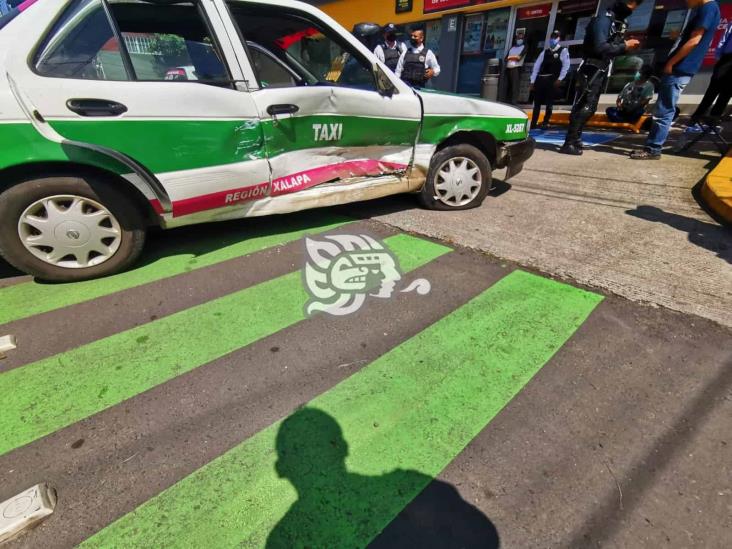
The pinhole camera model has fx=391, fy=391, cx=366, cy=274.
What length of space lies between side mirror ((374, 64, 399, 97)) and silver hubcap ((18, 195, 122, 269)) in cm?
230

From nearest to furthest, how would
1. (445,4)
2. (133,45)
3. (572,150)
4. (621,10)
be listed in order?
1. (133,45)
2. (621,10)
3. (572,150)
4. (445,4)

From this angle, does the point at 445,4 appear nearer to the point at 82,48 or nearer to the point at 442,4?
the point at 442,4

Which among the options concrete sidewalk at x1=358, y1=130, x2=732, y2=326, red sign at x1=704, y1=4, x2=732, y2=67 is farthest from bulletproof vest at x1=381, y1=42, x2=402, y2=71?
red sign at x1=704, y1=4, x2=732, y2=67

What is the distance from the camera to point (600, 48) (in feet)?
18.6

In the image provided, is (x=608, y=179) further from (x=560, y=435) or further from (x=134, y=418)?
(x=134, y=418)

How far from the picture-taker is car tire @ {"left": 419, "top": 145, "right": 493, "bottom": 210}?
3.85 metres

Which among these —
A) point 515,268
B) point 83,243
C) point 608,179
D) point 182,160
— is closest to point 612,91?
point 608,179

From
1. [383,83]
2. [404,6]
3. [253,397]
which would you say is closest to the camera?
[253,397]

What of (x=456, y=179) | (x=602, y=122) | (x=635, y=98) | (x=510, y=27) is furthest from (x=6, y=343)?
(x=510, y=27)

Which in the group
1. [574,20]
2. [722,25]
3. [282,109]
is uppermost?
[574,20]

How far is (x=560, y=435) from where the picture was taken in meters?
1.70

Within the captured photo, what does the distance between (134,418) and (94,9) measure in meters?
2.47

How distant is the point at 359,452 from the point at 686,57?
658cm
